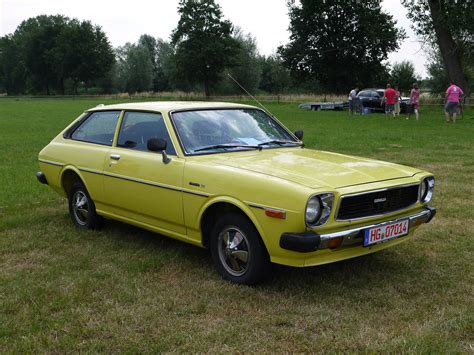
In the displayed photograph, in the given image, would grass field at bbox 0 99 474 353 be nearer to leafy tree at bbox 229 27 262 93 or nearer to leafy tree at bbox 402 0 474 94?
leafy tree at bbox 402 0 474 94

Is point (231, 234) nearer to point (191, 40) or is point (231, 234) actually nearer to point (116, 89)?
point (191, 40)

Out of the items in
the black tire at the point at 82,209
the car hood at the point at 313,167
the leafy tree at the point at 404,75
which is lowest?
the black tire at the point at 82,209

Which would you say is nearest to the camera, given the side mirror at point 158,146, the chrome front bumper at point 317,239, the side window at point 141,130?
the chrome front bumper at point 317,239

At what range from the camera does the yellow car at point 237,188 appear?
12.7 feet

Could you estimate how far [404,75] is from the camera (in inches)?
2488

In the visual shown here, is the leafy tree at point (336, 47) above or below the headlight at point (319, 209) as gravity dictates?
above

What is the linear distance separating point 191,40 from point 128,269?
197 feet

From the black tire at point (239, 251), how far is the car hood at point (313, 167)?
452mm

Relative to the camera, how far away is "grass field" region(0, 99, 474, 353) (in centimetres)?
336

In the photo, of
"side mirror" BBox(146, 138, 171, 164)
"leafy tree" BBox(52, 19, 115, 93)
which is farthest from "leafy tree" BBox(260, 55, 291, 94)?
"side mirror" BBox(146, 138, 171, 164)

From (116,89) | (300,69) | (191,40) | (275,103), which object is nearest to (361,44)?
(300,69)

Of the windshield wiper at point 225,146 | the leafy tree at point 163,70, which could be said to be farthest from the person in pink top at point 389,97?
the leafy tree at point 163,70

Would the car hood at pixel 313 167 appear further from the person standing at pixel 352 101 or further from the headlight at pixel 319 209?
the person standing at pixel 352 101

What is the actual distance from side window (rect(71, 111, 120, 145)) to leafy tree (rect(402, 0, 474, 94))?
2348 cm
